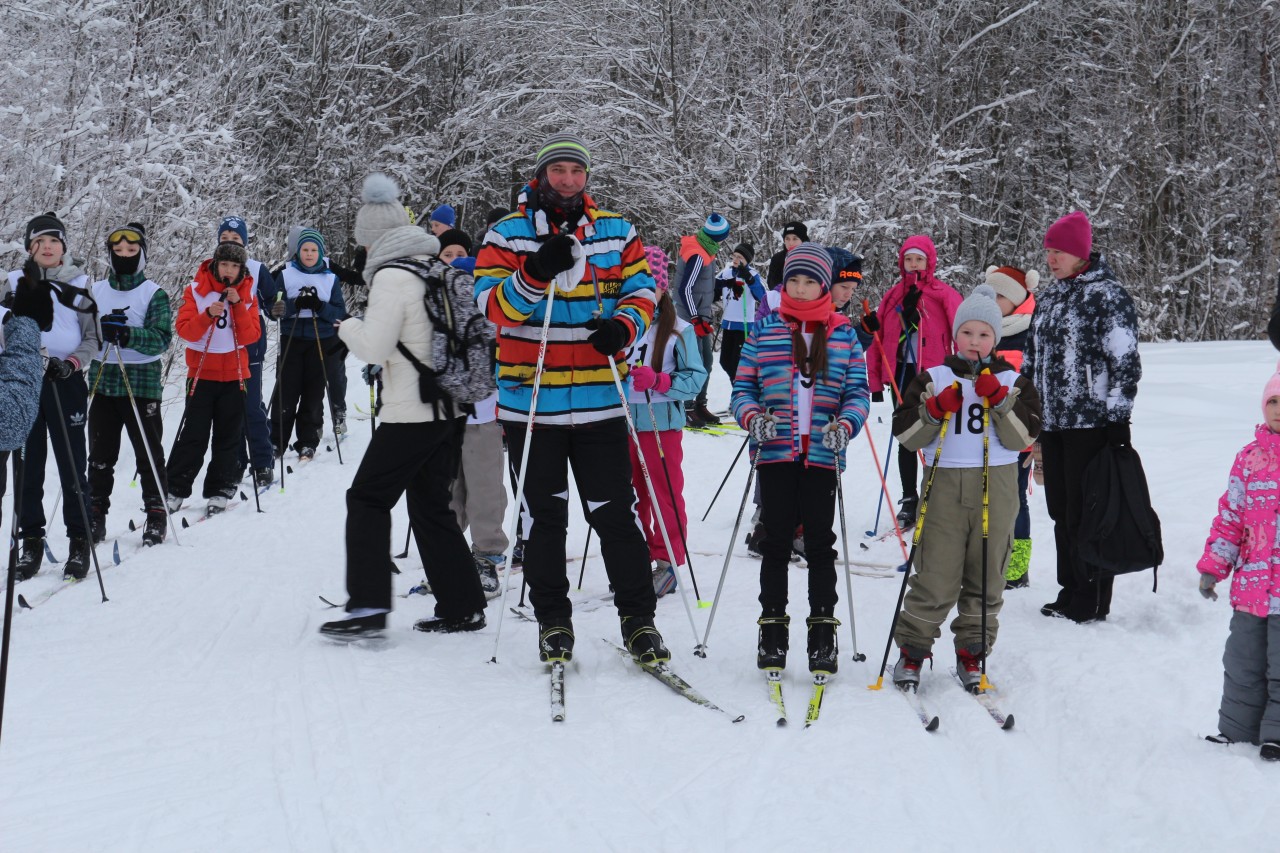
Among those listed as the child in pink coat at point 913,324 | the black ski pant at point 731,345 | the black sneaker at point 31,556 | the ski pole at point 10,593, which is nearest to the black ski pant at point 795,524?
the child in pink coat at point 913,324

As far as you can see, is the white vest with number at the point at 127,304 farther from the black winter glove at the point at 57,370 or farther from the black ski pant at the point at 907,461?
the black ski pant at the point at 907,461

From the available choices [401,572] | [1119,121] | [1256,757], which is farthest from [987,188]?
[1256,757]

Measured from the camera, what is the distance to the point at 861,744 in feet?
12.5

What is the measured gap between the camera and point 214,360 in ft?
25.1

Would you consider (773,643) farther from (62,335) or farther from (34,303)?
(62,335)

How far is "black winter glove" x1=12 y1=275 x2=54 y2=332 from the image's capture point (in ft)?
11.3

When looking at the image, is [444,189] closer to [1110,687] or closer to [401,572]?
[401,572]

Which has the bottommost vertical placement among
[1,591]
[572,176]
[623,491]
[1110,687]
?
[1,591]

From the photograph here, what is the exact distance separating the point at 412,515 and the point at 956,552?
2381 mm

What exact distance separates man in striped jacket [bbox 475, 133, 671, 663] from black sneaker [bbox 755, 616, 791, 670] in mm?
384

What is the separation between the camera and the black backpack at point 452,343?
4.68 m

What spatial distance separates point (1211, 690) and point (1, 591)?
5859mm

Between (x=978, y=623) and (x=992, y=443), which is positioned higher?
(x=992, y=443)

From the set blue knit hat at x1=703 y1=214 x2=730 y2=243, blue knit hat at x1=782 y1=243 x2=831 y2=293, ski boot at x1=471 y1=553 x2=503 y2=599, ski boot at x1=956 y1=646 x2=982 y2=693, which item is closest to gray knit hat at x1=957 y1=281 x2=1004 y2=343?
blue knit hat at x1=782 y1=243 x2=831 y2=293
